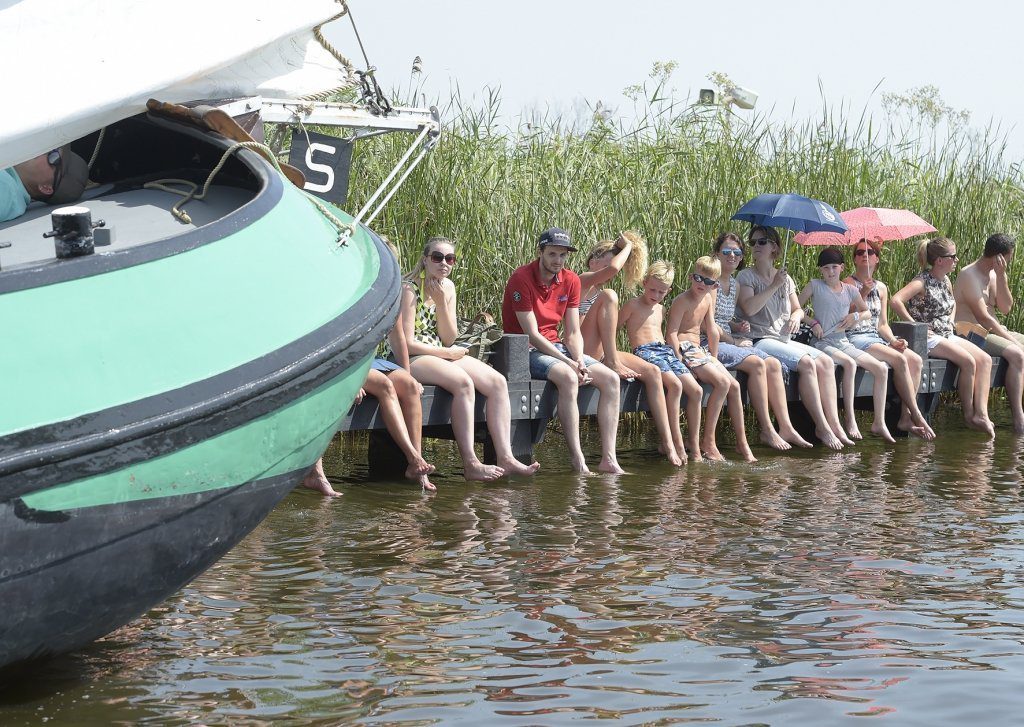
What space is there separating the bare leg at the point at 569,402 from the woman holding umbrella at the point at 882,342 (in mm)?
2950

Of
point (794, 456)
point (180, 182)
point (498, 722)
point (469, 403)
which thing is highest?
point (180, 182)

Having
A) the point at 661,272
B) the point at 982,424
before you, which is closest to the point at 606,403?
the point at 661,272

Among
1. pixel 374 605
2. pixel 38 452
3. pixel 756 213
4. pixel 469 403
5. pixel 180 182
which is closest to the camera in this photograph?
pixel 38 452

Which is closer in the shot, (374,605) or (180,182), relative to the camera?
(374,605)

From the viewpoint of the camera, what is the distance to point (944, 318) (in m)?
11.2

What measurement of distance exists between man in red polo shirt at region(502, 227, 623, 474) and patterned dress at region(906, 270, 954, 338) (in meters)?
3.57

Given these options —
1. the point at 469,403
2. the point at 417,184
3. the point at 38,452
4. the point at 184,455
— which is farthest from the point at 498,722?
the point at 417,184

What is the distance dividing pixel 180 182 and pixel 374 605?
70.3 inches

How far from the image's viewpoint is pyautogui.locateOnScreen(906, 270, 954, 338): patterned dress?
11.1m

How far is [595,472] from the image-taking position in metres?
8.45

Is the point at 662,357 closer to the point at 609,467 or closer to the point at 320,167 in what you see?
the point at 609,467

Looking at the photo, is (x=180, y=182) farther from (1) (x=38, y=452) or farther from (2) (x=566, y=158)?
(2) (x=566, y=158)

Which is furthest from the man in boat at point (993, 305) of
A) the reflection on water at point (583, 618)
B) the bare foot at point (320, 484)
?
the bare foot at point (320, 484)

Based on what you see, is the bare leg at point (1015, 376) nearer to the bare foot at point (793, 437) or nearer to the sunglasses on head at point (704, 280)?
the bare foot at point (793, 437)
